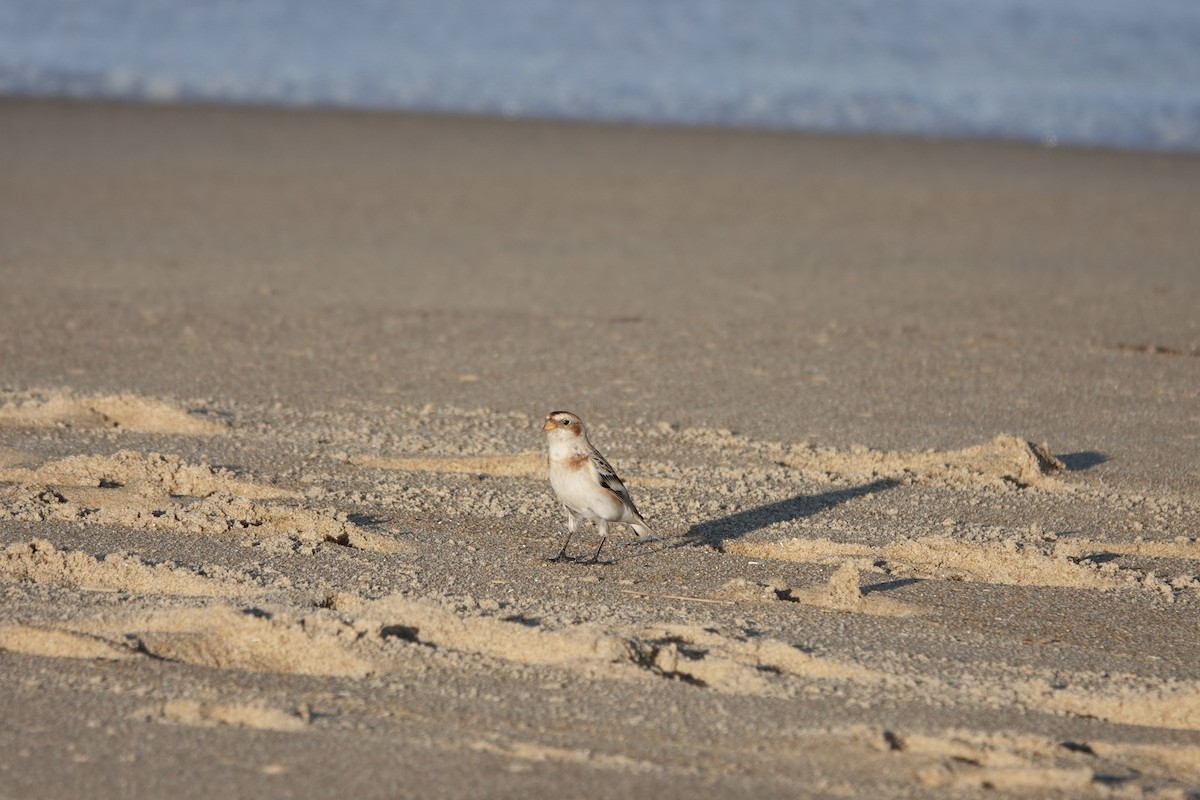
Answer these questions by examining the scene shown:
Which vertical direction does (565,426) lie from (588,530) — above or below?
above

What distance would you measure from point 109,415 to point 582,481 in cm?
307

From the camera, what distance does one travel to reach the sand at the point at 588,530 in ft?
13.9

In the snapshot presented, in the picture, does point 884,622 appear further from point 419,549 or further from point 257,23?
point 257,23

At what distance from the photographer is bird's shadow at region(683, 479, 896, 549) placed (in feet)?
20.6

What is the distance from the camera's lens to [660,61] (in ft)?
91.2

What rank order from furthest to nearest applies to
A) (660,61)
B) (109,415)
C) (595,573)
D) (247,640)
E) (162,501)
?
(660,61), (109,415), (162,501), (595,573), (247,640)

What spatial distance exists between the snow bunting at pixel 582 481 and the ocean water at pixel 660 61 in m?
16.1

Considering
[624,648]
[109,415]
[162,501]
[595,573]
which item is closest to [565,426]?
[595,573]

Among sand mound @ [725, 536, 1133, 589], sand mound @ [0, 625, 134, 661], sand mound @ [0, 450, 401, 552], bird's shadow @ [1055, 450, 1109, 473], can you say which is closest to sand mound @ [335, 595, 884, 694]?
sand mound @ [0, 625, 134, 661]

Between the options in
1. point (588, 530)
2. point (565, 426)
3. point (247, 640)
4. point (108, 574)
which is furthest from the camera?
point (588, 530)

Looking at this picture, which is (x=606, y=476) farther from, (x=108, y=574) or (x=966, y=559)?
(x=108, y=574)

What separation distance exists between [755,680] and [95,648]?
202cm

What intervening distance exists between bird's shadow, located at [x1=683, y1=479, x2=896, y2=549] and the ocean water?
49.5 feet

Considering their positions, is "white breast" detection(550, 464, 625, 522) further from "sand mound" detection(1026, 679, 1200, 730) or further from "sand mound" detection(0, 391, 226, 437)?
"sand mound" detection(0, 391, 226, 437)
